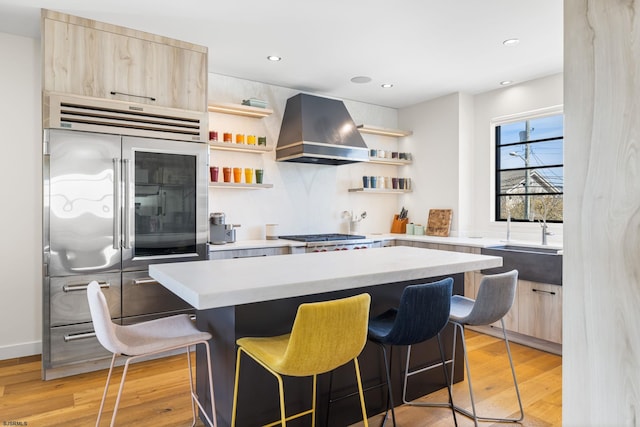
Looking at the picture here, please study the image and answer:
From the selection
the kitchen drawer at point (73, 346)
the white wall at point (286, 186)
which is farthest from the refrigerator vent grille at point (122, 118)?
the kitchen drawer at point (73, 346)

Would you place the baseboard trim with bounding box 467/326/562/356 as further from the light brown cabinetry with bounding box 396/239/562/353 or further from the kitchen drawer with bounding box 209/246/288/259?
the kitchen drawer with bounding box 209/246/288/259

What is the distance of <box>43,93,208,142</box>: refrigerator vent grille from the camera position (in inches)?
113

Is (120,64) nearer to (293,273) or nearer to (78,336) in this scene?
(78,336)

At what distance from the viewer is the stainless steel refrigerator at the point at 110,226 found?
114 inches

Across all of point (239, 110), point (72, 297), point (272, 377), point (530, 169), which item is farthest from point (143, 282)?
point (530, 169)

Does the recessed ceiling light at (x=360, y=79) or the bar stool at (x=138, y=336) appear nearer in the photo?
the bar stool at (x=138, y=336)

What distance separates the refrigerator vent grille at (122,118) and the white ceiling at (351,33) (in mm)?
650

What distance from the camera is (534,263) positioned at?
11.6ft

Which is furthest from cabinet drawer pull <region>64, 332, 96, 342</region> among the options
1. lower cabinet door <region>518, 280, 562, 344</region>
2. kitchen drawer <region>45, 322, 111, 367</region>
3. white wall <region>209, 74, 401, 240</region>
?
lower cabinet door <region>518, 280, 562, 344</region>

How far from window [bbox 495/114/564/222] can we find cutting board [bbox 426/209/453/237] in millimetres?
591

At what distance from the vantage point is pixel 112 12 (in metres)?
2.94

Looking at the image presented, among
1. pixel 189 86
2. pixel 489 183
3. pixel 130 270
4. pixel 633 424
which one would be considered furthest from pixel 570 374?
pixel 489 183

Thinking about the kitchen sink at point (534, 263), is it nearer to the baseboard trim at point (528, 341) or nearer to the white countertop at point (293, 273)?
the baseboard trim at point (528, 341)

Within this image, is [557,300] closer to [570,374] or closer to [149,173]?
[570,374]
